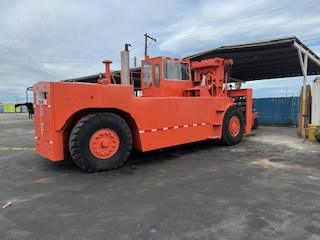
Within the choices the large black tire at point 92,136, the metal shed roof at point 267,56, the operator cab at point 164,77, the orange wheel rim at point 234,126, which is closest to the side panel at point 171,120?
the large black tire at point 92,136

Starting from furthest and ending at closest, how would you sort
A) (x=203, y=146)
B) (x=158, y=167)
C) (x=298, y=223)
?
(x=203, y=146)
(x=158, y=167)
(x=298, y=223)

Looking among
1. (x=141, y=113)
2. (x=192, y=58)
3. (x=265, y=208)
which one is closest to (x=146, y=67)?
(x=141, y=113)

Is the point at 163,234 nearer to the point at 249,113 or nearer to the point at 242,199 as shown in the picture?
the point at 242,199

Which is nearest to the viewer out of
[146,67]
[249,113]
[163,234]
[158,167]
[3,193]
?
[163,234]

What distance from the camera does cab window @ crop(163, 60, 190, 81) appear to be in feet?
26.3

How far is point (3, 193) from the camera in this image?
4.66 m

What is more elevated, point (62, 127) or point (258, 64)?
point (258, 64)

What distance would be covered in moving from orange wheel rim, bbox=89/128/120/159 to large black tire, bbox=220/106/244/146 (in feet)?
13.8

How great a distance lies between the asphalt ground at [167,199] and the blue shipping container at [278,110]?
10880mm

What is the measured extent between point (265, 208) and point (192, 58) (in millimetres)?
9862

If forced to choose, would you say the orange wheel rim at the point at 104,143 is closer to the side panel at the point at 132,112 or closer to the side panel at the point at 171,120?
the side panel at the point at 132,112

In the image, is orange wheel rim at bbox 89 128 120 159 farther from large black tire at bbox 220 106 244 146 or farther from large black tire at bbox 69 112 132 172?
large black tire at bbox 220 106 244 146

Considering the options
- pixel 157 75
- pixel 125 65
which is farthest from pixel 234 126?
pixel 125 65

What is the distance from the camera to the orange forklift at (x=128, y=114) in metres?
5.48
